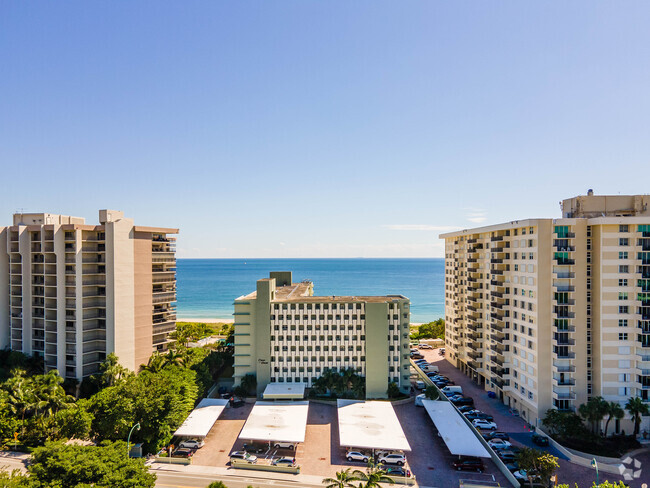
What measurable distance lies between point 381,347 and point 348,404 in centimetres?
998

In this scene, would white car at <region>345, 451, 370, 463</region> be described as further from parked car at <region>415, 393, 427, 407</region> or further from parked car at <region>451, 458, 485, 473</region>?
parked car at <region>415, 393, 427, 407</region>

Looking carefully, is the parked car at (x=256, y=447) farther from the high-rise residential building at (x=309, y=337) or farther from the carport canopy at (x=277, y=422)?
the high-rise residential building at (x=309, y=337)

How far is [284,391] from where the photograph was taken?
53.8m

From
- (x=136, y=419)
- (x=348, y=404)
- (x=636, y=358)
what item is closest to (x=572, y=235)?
(x=636, y=358)

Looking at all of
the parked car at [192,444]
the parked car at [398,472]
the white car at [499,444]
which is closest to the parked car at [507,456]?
the white car at [499,444]

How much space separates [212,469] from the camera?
125ft

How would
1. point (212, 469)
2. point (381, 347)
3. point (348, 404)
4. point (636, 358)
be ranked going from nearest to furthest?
point (212, 469) < point (636, 358) < point (348, 404) < point (381, 347)

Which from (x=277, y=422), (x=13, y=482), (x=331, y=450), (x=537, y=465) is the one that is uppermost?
(x=13, y=482)

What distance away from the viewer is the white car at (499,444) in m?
42.0

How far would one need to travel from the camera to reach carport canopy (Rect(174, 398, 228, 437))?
42.6m

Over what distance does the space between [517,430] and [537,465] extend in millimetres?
12912

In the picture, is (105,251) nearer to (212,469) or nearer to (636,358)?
(212,469)

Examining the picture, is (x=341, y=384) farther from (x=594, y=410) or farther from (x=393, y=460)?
(x=594, y=410)

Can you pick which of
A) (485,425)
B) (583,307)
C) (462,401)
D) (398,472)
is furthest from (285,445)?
(583,307)
